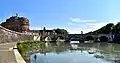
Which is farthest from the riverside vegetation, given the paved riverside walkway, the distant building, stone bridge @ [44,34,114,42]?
stone bridge @ [44,34,114,42]

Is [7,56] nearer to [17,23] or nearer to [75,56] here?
[75,56]

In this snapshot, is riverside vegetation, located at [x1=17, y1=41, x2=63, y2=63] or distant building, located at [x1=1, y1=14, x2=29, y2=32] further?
distant building, located at [x1=1, y1=14, x2=29, y2=32]

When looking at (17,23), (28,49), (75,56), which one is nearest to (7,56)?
(75,56)

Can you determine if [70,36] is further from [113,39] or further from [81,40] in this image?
[113,39]

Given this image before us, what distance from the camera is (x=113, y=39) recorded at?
14412cm

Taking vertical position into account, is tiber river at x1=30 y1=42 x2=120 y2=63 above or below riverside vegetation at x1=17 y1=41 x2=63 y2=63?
below

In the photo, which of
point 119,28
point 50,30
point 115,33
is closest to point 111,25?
point 115,33

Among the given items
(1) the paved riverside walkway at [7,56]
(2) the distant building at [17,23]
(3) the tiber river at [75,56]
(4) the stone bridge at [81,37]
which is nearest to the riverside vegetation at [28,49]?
(3) the tiber river at [75,56]

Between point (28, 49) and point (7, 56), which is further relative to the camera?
point (28, 49)

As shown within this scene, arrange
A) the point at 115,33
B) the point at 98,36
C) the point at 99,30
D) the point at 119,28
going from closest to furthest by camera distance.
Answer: the point at 119,28, the point at 115,33, the point at 98,36, the point at 99,30

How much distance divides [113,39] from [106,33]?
13930 mm

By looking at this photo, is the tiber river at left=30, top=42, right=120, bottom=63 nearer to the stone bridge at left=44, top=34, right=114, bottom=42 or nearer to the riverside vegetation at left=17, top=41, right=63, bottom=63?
the riverside vegetation at left=17, top=41, right=63, bottom=63

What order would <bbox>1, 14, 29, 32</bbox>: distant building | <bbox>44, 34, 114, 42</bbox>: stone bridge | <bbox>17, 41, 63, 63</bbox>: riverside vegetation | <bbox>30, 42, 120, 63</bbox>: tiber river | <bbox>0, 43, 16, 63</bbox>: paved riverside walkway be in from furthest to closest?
<bbox>44, 34, 114, 42</bbox>: stone bridge, <bbox>1, 14, 29, 32</bbox>: distant building, <bbox>30, 42, 120, 63</bbox>: tiber river, <bbox>17, 41, 63, 63</bbox>: riverside vegetation, <bbox>0, 43, 16, 63</bbox>: paved riverside walkway

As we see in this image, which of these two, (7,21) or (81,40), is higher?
(7,21)
